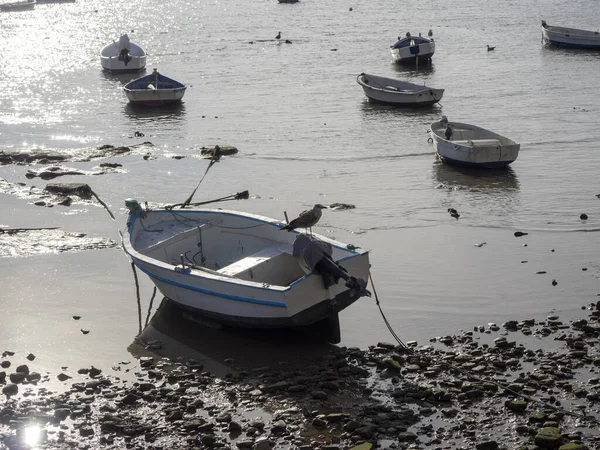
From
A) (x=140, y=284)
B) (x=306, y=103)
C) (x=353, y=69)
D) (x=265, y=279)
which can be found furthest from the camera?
(x=353, y=69)

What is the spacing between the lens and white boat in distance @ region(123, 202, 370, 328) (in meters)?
14.6

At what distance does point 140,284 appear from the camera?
18188mm

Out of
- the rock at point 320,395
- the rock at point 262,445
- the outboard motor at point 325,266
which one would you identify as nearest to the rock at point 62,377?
the rock at point 262,445

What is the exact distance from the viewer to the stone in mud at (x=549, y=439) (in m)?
11.2

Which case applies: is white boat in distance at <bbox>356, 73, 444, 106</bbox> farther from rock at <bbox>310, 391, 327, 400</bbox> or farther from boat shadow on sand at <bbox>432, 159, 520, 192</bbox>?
rock at <bbox>310, 391, 327, 400</bbox>

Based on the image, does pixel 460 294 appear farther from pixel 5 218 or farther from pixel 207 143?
pixel 207 143

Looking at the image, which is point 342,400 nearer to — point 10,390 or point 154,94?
point 10,390

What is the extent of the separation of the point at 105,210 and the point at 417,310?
32.9 ft

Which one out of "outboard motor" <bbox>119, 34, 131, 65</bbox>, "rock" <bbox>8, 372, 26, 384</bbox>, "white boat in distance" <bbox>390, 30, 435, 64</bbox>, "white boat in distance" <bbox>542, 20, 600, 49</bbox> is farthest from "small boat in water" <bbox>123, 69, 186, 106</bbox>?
"rock" <bbox>8, 372, 26, 384</bbox>

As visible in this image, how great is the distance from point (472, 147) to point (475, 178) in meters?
0.89


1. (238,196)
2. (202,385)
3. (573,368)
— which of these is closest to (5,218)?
(238,196)

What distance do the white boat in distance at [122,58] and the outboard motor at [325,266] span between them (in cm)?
3756

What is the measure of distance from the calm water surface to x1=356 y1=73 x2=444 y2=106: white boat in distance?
0.46m

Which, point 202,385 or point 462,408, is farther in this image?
point 202,385
